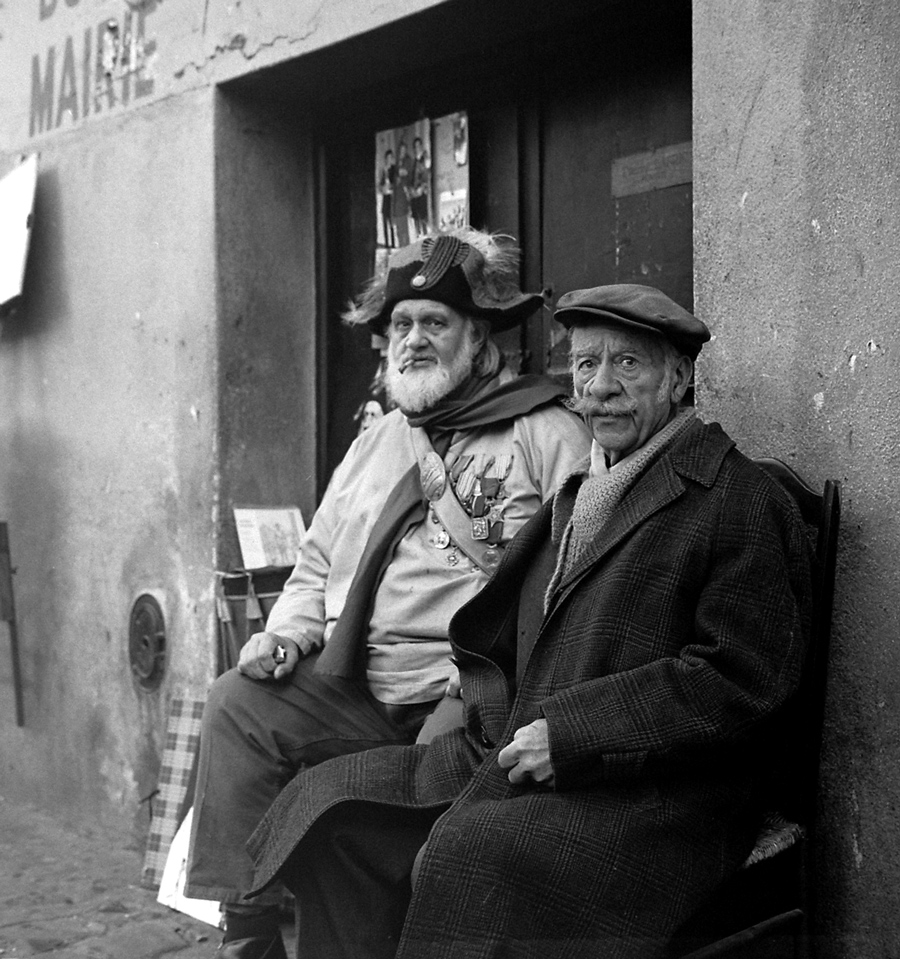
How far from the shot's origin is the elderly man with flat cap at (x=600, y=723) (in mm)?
2033

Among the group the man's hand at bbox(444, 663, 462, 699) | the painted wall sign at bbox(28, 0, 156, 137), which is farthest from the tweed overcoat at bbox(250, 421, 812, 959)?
the painted wall sign at bbox(28, 0, 156, 137)

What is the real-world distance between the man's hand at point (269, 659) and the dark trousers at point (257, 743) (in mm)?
25

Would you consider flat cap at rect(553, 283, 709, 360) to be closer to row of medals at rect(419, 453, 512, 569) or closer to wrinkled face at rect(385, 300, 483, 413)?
row of medals at rect(419, 453, 512, 569)

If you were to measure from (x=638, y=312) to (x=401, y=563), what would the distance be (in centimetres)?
109

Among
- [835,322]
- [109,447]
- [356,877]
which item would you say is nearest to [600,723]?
[356,877]

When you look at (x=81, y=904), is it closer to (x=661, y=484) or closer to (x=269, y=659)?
(x=269, y=659)

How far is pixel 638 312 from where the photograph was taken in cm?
233

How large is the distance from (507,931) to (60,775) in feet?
11.1

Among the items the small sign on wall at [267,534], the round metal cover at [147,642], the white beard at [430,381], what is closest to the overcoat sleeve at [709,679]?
the white beard at [430,381]

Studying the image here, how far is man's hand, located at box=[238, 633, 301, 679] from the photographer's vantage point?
312 cm

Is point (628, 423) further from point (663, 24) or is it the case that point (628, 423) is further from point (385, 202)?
point (385, 202)

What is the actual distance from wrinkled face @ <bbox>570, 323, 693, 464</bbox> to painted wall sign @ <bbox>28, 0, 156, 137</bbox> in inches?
107

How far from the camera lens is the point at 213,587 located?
420cm

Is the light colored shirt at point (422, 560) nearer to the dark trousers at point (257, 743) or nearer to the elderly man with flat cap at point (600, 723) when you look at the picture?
the dark trousers at point (257, 743)
